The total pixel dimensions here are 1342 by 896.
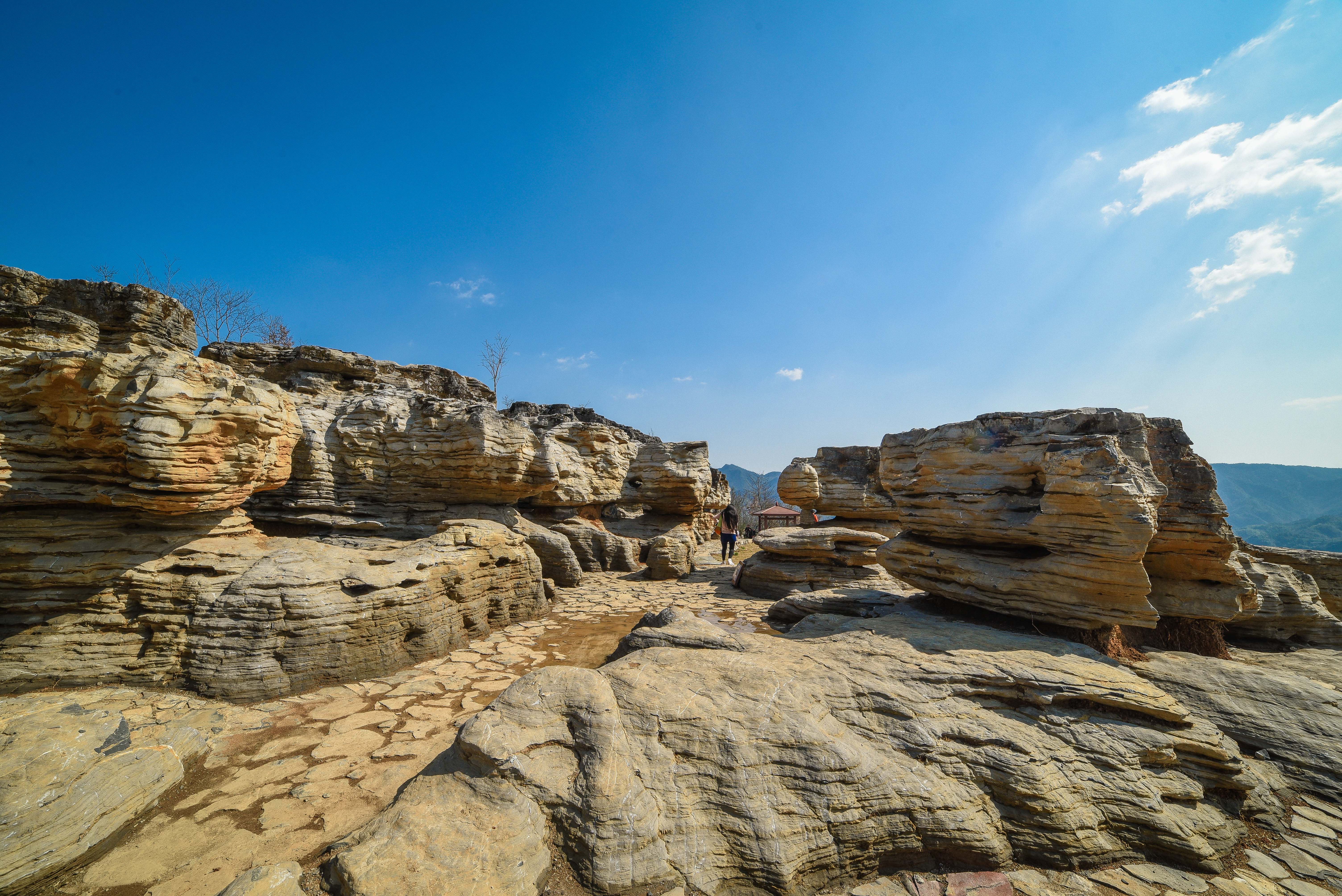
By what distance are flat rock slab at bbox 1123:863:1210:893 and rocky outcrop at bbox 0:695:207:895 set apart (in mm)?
6317

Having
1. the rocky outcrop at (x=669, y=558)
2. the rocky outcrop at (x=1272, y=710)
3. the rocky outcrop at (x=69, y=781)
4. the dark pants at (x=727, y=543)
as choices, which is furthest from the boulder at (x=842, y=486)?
the rocky outcrop at (x=69, y=781)

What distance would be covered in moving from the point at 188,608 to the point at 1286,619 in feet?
48.5

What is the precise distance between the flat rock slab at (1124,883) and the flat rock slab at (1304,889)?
94 centimetres

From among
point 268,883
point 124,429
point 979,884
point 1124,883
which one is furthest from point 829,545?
point 124,429

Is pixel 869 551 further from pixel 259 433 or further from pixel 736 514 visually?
pixel 259 433

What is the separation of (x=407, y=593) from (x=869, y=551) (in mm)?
9180

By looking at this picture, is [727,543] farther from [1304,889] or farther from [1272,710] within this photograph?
[1304,889]

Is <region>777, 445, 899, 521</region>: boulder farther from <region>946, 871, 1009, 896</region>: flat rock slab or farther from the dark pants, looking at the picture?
<region>946, 871, 1009, 896</region>: flat rock slab

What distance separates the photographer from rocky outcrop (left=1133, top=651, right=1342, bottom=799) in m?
3.80

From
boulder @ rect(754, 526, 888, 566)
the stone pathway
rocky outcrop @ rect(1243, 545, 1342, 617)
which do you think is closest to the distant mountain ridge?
rocky outcrop @ rect(1243, 545, 1342, 617)

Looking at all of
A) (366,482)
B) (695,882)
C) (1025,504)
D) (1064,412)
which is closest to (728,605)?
(1025,504)

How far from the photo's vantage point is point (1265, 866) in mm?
2961

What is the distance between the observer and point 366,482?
10.2 m

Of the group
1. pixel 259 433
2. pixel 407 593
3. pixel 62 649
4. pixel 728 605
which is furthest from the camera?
pixel 728 605
